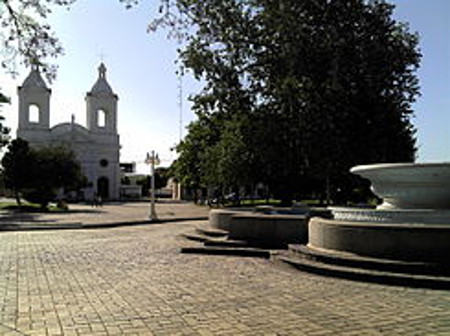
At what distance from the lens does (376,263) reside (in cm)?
739

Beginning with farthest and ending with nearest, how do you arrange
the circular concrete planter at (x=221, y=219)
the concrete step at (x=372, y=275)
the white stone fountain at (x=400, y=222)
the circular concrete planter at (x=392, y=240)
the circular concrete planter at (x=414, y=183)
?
the circular concrete planter at (x=221, y=219) → the circular concrete planter at (x=414, y=183) → the white stone fountain at (x=400, y=222) → the circular concrete planter at (x=392, y=240) → the concrete step at (x=372, y=275)

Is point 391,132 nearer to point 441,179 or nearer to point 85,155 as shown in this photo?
point 441,179

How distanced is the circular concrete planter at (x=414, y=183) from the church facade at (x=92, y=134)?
6191 cm

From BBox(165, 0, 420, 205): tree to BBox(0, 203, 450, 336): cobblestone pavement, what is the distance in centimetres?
1109

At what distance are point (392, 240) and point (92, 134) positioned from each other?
225ft

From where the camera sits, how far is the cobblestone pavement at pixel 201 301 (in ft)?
16.0

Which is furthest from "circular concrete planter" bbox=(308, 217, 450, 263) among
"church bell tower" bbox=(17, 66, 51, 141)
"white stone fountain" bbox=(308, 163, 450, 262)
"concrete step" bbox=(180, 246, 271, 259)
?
"church bell tower" bbox=(17, 66, 51, 141)

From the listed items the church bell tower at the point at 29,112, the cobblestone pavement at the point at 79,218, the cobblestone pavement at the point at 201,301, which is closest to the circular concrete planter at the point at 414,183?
the cobblestone pavement at the point at 201,301

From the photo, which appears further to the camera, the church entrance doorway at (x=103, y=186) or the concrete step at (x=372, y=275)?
the church entrance doorway at (x=103, y=186)

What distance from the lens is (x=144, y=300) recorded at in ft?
20.0

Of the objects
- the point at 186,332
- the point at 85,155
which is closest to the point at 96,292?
the point at 186,332

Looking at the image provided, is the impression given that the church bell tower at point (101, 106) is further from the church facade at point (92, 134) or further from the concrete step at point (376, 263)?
the concrete step at point (376, 263)

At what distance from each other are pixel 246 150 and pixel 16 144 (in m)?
26.5

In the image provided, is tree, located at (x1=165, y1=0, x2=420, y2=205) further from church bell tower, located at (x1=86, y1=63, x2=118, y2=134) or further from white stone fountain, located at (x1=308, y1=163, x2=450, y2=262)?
church bell tower, located at (x1=86, y1=63, x2=118, y2=134)
